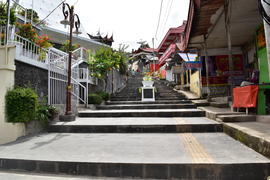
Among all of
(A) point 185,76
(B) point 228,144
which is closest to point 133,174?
(B) point 228,144

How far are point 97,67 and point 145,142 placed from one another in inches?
226

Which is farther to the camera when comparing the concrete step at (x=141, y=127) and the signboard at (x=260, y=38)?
the signboard at (x=260, y=38)

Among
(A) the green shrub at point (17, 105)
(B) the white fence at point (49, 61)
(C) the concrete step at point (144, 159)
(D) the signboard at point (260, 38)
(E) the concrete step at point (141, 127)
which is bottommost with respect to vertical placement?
(C) the concrete step at point (144, 159)

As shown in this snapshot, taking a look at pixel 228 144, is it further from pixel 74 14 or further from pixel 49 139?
pixel 74 14

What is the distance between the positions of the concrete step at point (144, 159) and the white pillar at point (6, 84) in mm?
422

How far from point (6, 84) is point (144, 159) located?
3.51 m

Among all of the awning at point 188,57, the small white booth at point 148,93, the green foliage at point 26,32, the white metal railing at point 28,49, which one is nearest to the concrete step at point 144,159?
the white metal railing at point 28,49

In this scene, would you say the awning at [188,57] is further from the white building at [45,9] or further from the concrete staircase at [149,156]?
the white building at [45,9]

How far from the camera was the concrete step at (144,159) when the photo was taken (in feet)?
7.29

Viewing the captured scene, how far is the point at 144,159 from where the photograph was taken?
249cm

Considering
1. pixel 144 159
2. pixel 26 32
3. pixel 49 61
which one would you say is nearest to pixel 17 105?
pixel 49 61

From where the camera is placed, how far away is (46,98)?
5246mm

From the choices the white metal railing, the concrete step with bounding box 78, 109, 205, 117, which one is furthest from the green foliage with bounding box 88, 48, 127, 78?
the white metal railing

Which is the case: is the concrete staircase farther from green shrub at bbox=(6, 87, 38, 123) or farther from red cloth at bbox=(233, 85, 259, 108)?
red cloth at bbox=(233, 85, 259, 108)
